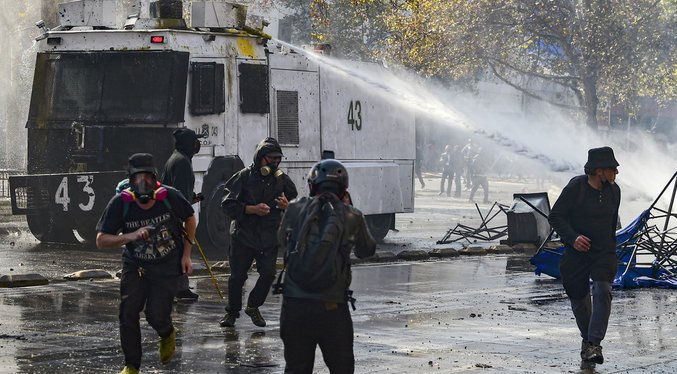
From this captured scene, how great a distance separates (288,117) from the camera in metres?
20.6

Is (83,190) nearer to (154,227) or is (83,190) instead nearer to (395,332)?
(395,332)

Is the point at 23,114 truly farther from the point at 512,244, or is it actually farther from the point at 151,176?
the point at 151,176

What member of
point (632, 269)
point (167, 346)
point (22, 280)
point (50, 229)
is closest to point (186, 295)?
point (22, 280)

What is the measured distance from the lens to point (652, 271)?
1689 cm

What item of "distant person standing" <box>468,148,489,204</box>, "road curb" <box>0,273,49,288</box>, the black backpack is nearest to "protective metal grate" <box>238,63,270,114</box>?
"road curb" <box>0,273,49,288</box>

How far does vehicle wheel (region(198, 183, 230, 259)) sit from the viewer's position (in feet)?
62.6

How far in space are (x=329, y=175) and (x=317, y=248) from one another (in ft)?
1.41

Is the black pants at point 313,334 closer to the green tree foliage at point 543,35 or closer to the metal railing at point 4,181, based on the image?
the metal railing at point 4,181

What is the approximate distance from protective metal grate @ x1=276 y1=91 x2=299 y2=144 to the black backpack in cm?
1298

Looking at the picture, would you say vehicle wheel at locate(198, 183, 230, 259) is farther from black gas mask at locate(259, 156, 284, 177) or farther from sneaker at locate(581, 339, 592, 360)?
sneaker at locate(581, 339, 592, 360)

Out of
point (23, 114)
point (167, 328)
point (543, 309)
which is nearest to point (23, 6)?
point (23, 114)

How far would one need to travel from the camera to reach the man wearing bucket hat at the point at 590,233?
35.6ft

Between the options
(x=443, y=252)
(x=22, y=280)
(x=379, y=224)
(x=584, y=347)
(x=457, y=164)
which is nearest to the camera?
(x=584, y=347)

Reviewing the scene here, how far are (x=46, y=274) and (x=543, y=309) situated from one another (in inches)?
230
